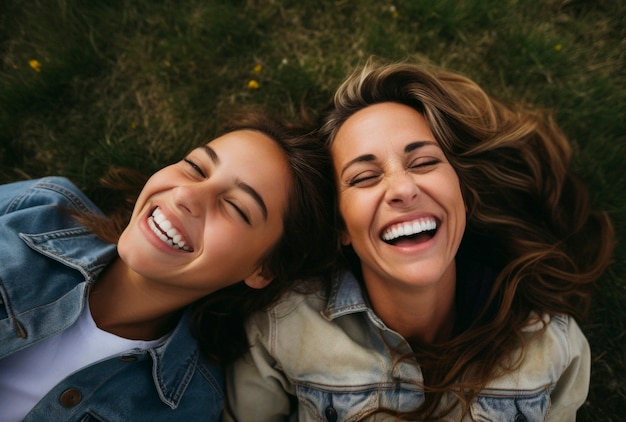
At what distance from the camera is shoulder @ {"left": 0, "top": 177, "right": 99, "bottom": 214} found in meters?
2.46

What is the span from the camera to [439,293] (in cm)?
244

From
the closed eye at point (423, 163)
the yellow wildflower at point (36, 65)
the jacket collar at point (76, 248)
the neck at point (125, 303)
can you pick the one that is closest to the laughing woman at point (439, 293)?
the closed eye at point (423, 163)

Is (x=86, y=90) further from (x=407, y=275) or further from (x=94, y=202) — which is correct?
(x=407, y=275)

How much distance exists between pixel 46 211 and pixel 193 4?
1595mm

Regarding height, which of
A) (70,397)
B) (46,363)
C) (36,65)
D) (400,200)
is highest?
(36,65)

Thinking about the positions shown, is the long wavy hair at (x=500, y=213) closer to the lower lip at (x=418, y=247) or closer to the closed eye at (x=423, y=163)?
the closed eye at (x=423, y=163)

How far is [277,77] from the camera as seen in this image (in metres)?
3.14

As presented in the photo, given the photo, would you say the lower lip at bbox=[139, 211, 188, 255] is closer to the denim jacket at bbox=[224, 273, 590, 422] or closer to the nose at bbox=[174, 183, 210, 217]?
the nose at bbox=[174, 183, 210, 217]

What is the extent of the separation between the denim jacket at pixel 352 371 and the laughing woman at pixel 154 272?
0.14 meters

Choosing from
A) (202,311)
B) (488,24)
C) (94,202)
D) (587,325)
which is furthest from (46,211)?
(587,325)

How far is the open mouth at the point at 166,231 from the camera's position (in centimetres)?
209

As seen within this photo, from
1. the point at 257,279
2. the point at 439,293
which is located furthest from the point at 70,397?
the point at 439,293

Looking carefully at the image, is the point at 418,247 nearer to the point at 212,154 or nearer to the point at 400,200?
the point at 400,200

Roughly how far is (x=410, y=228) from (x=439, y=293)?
513 millimetres
